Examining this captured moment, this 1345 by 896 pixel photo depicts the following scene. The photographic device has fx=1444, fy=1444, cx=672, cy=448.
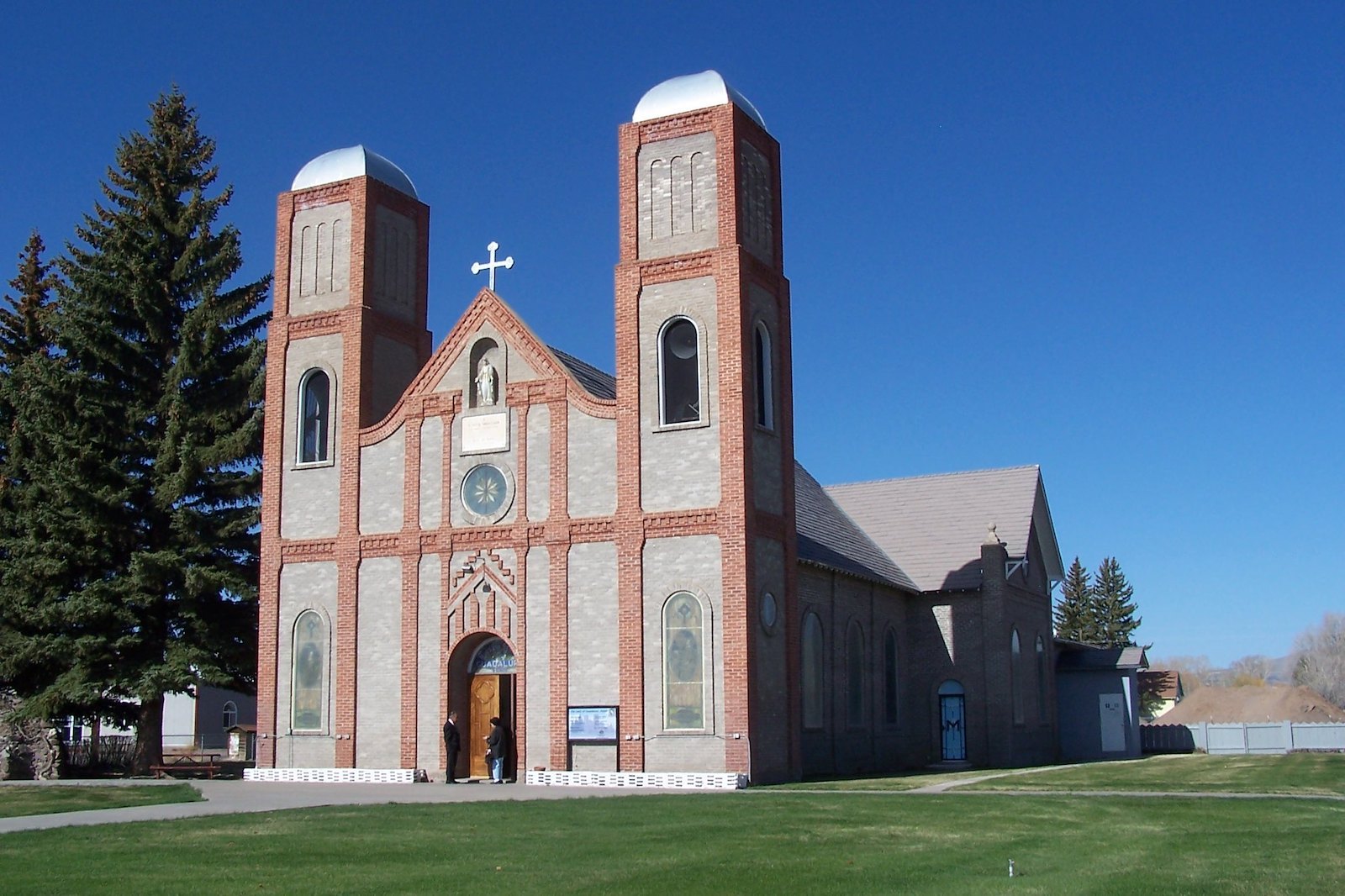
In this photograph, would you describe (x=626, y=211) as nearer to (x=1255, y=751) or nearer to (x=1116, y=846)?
(x=1116, y=846)

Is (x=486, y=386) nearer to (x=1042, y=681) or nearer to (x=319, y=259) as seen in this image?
(x=319, y=259)

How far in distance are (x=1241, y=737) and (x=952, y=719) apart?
1763 centimetres

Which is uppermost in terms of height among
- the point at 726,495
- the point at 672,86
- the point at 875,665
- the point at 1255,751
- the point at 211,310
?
the point at 672,86

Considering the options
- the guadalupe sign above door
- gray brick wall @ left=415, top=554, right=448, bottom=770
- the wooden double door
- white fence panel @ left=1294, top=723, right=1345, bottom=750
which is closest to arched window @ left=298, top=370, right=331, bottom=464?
gray brick wall @ left=415, top=554, right=448, bottom=770

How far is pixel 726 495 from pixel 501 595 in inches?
219

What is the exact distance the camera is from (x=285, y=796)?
2550 cm

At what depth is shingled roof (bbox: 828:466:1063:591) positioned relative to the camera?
4097cm

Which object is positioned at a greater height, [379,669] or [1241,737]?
[379,669]

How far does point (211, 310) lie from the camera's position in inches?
1497

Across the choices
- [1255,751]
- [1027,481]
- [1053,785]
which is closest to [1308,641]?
[1255,751]

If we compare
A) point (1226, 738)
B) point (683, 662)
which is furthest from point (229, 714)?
point (683, 662)

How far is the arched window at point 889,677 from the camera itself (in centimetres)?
3759

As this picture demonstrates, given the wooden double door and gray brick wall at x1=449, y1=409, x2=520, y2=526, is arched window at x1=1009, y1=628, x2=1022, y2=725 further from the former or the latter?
gray brick wall at x1=449, y1=409, x2=520, y2=526

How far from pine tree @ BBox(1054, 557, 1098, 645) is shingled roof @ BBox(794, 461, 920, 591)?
149ft
